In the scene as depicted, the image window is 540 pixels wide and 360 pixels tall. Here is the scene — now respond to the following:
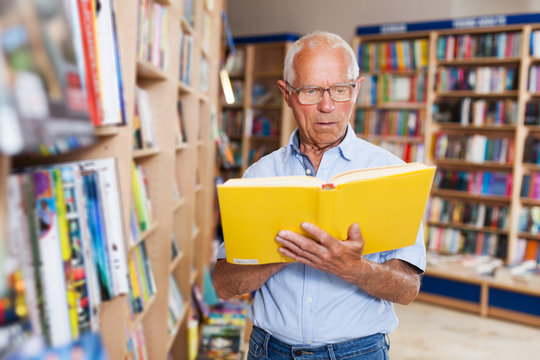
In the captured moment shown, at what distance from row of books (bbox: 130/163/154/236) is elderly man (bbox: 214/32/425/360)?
54 centimetres

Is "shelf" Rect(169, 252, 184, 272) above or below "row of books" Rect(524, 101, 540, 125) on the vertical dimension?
below

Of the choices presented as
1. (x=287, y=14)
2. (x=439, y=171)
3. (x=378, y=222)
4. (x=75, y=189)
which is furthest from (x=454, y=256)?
(x=75, y=189)

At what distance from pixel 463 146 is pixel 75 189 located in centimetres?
461

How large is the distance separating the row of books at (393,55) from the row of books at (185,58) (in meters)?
3.00

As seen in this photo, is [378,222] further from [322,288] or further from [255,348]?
[255,348]

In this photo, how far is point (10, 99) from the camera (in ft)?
1.55

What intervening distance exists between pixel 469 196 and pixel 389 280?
409 centimetres

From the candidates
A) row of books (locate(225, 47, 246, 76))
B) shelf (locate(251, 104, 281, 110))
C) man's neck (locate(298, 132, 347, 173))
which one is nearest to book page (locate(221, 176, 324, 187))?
man's neck (locate(298, 132, 347, 173))

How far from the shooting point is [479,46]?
15.4ft

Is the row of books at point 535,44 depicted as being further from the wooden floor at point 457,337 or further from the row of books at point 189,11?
the row of books at point 189,11

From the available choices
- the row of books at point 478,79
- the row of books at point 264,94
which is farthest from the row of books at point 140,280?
the row of books at point 264,94

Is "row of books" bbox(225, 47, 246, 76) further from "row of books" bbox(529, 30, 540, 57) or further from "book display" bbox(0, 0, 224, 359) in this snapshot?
"book display" bbox(0, 0, 224, 359)

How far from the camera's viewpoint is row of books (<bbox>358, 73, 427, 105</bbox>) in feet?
16.3

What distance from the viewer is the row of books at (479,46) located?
4.53m
